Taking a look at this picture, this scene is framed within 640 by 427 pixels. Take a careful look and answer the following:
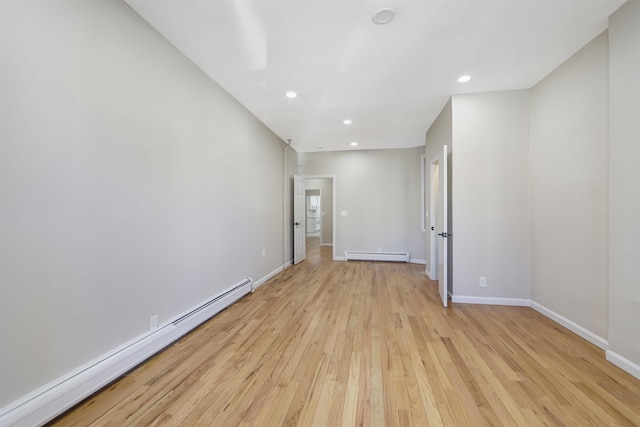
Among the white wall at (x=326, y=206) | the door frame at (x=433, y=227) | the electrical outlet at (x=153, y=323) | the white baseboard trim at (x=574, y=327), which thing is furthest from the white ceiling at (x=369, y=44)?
the white wall at (x=326, y=206)

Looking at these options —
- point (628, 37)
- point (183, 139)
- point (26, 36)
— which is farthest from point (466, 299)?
point (26, 36)

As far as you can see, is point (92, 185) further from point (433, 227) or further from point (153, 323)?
point (433, 227)

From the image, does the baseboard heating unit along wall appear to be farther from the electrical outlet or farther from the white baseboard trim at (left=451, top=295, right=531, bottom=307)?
the white baseboard trim at (left=451, top=295, right=531, bottom=307)

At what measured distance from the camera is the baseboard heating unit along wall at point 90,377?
1.28 meters

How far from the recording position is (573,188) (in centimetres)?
243

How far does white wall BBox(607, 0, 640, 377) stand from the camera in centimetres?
177

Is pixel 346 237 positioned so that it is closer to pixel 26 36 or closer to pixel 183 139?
pixel 183 139

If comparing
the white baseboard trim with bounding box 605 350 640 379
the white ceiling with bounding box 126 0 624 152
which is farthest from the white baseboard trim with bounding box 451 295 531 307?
the white ceiling with bounding box 126 0 624 152

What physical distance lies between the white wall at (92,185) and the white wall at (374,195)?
12.8 feet

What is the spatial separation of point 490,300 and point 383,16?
3363 mm

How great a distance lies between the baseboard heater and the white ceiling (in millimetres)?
3577

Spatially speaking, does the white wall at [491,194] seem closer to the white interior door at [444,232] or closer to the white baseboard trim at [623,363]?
the white interior door at [444,232]

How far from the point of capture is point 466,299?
324 cm

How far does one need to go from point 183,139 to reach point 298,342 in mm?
2215
